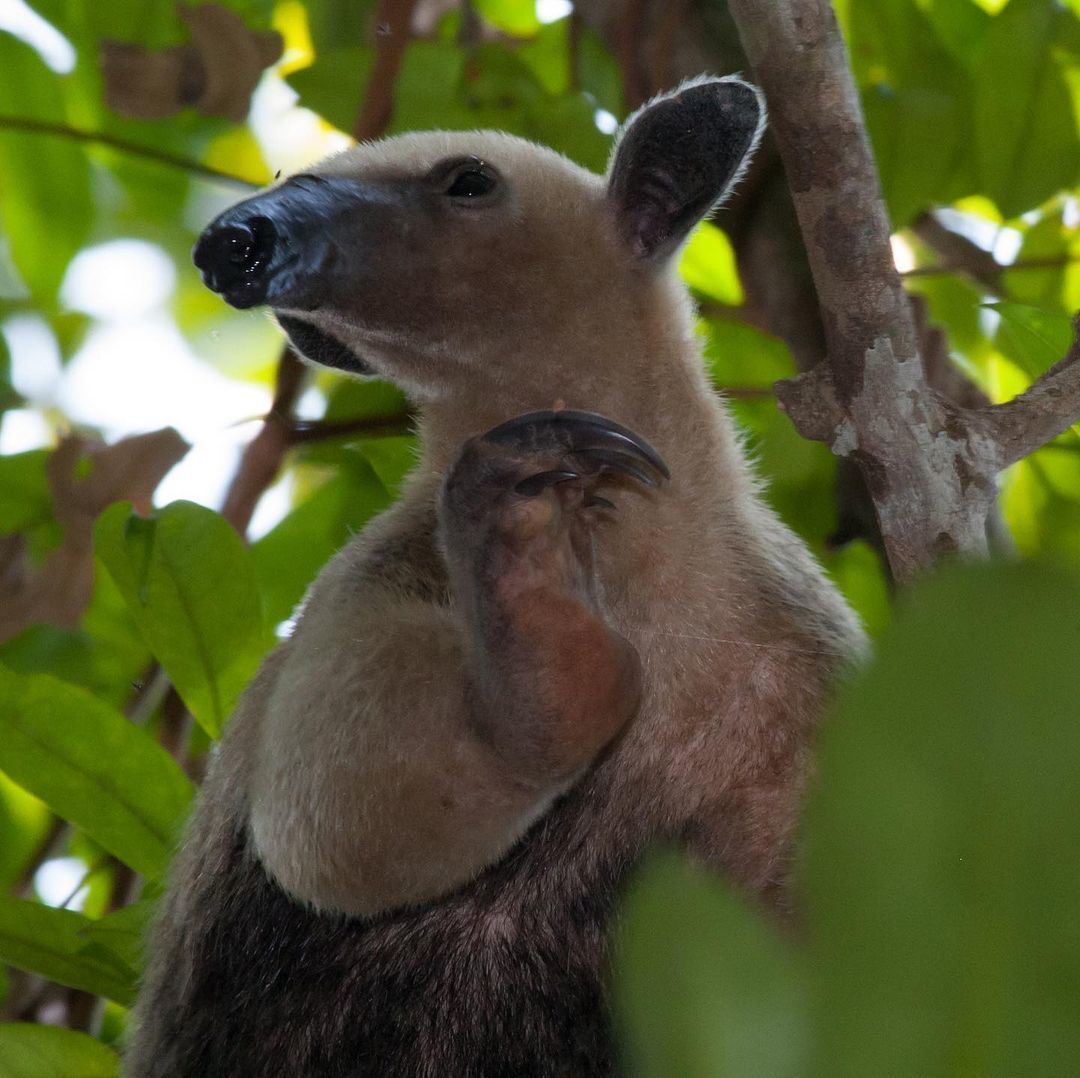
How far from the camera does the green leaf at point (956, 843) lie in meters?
0.63

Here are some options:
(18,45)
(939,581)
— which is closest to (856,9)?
(18,45)

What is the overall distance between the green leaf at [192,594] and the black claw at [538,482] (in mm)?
878

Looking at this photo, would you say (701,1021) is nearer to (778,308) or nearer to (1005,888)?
(1005,888)

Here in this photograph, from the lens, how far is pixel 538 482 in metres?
1.89

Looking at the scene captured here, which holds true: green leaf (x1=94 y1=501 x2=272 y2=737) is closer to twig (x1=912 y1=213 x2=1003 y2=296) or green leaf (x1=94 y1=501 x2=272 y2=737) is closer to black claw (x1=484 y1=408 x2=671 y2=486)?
black claw (x1=484 y1=408 x2=671 y2=486)

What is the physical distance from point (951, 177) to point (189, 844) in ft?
7.39

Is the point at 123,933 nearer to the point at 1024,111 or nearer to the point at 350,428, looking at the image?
the point at 350,428

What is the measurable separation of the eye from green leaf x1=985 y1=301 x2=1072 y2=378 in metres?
0.84

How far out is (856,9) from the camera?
369cm

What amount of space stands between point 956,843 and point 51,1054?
2013mm

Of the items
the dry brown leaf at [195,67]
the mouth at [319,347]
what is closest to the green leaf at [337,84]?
the dry brown leaf at [195,67]

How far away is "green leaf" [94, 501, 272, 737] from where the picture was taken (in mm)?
2576

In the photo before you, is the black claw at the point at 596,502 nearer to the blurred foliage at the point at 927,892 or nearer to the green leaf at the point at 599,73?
the blurred foliage at the point at 927,892

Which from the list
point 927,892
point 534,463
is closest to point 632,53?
point 534,463
